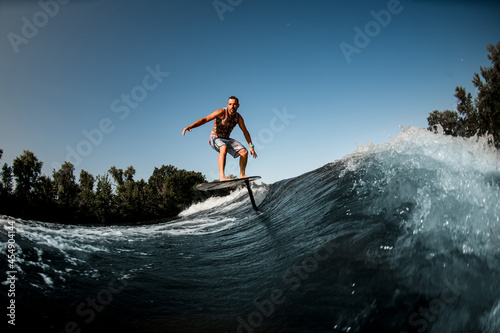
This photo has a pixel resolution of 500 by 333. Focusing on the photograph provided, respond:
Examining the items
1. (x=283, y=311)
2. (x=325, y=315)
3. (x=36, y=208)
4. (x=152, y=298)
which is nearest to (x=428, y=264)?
(x=325, y=315)

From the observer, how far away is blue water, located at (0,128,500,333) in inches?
71.8

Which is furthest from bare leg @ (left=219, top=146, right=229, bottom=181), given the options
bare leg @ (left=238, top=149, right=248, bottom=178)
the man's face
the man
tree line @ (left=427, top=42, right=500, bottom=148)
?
tree line @ (left=427, top=42, right=500, bottom=148)

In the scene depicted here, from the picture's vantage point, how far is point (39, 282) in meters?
2.34

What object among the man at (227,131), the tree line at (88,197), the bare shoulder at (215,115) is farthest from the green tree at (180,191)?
the bare shoulder at (215,115)

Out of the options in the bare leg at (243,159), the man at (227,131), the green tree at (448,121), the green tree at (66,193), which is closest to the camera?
the man at (227,131)

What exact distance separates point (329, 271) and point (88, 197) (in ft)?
146

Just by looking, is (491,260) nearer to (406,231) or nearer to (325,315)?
(406,231)

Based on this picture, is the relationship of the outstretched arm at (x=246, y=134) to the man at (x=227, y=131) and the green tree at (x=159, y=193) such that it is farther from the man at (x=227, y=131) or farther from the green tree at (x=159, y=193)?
the green tree at (x=159, y=193)

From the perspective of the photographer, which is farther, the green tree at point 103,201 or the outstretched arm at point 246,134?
the green tree at point 103,201

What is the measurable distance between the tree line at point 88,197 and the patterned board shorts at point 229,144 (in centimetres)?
2766

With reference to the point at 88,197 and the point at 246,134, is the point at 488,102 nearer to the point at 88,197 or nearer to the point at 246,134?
the point at 246,134

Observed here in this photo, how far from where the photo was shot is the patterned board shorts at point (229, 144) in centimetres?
627

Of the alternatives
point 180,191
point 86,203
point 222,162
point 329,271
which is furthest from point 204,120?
point 86,203

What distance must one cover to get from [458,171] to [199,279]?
349cm
